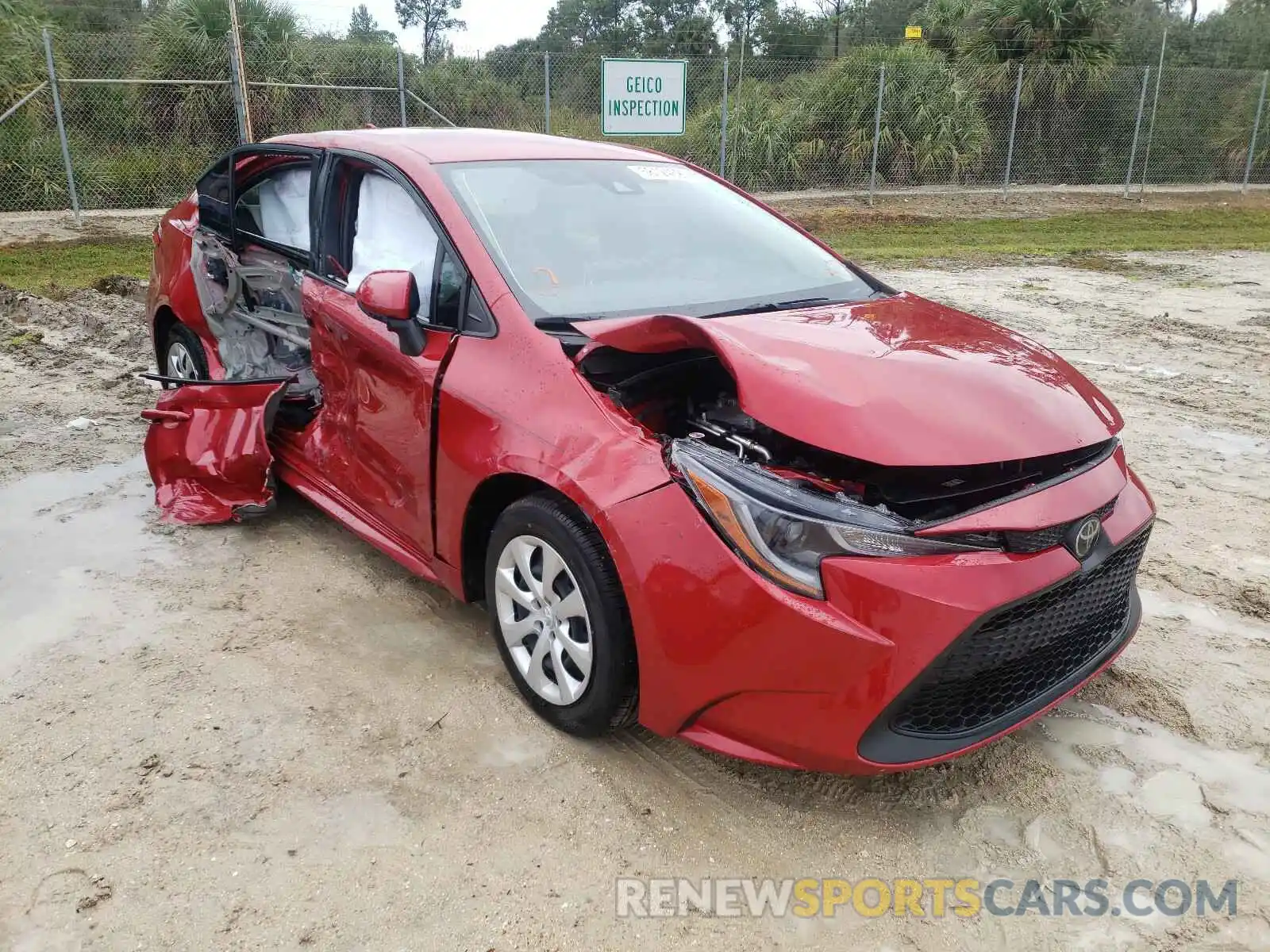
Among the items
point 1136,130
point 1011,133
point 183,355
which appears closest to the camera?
point 183,355

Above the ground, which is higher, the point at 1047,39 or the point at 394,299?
the point at 1047,39

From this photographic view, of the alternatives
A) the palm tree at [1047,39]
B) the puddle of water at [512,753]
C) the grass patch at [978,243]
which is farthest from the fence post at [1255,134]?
the puddle of water at [512,753]

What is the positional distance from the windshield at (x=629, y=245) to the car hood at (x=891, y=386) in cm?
23

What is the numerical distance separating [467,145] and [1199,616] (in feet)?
10.4

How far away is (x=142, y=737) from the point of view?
112 inches

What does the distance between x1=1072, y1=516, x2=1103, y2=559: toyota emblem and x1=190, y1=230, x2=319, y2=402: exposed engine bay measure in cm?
327

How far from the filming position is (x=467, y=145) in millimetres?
3605

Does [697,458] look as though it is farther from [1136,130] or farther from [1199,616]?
[1136,130]

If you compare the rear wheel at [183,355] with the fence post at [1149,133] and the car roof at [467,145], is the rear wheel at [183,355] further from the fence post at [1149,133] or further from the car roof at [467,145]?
the fence post at [1149,133]

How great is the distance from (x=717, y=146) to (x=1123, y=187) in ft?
25.7

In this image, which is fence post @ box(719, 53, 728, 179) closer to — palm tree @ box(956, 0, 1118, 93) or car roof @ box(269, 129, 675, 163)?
palm tree @ box(956, 0, 1118, 93)

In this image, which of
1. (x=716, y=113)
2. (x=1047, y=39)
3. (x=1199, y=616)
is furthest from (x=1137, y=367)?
(x=1047, y=39)

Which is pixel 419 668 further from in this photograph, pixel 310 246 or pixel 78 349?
pixel 78 349

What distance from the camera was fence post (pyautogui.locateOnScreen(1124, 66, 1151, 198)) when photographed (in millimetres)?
16947
